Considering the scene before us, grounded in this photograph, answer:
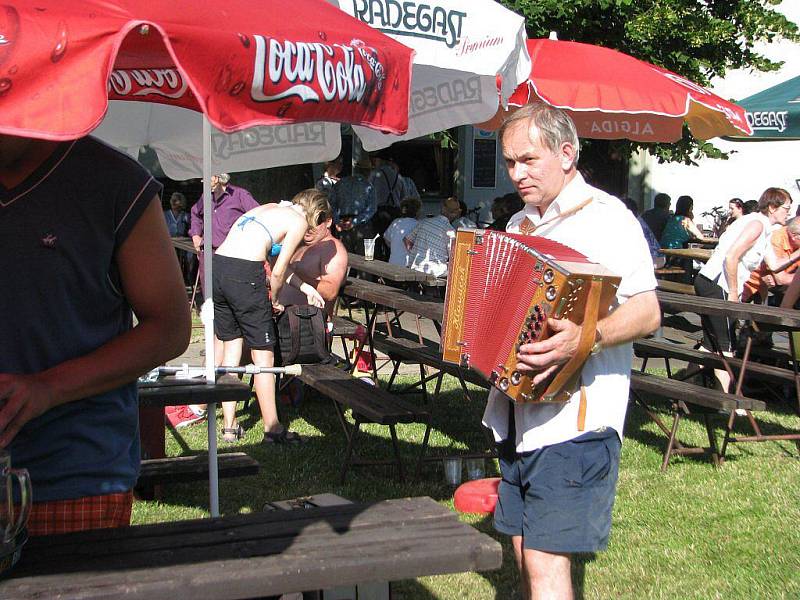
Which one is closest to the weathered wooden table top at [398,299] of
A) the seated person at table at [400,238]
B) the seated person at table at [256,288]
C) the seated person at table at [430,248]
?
the seated person at table at [256,288]

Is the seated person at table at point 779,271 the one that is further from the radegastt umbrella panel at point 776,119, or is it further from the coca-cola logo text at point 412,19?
the coca-cola logo text at point 412,19

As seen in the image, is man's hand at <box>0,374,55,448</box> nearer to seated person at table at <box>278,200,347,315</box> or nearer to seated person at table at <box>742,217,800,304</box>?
seated person at table at <box>278,200,347,315</box>

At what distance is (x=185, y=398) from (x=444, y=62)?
2.17 meters

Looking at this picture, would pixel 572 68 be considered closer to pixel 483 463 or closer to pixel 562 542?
pixel 483 463

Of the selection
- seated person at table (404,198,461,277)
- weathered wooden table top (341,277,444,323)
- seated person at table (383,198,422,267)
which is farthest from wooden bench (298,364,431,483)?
seated person at table (383,198,422,267)

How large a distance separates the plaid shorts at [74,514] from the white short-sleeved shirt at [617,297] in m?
1.31

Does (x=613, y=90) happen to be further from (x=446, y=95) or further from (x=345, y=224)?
(x=345, y=224)

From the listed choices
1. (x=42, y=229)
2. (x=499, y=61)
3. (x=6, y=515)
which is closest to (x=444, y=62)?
(x=499, y=61)

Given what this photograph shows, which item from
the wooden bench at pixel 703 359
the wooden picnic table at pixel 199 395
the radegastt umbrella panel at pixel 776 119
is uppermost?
the radegastt umbrella panel at pixel 776 119

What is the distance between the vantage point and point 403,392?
784 cm

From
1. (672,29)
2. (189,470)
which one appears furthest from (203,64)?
(672,29)

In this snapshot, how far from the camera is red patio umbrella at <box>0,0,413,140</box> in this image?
1.88m

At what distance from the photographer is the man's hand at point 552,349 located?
106 inches

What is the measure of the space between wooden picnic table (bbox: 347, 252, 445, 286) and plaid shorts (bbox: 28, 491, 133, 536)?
225 inches
